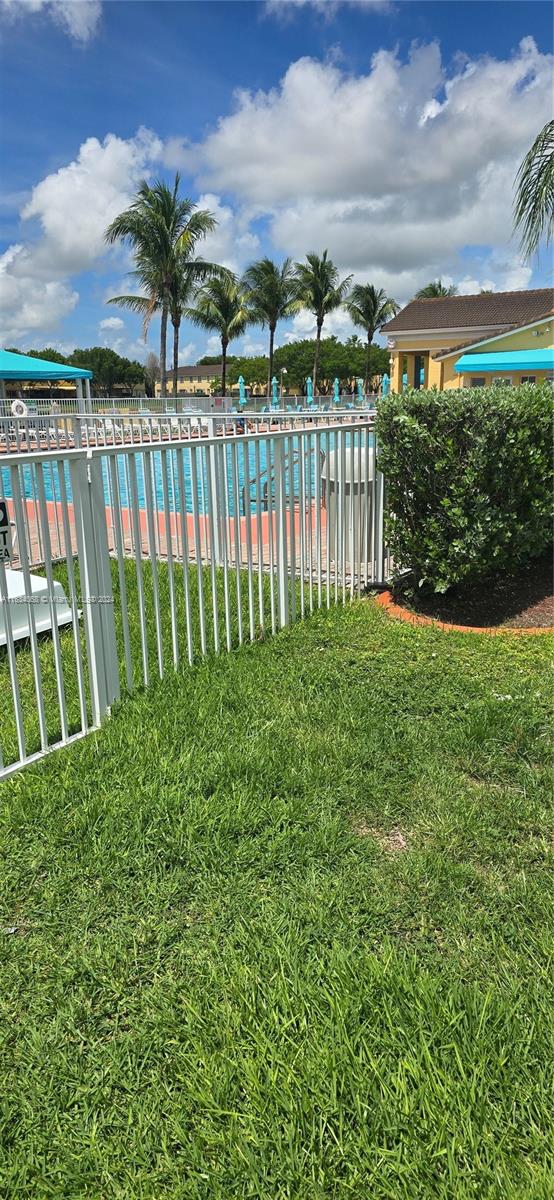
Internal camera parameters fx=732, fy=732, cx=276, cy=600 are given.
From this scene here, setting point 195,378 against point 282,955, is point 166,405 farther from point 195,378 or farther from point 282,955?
point 195,378

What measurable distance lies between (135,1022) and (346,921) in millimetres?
731

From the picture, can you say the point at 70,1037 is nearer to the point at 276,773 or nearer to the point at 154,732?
the point at 276,773

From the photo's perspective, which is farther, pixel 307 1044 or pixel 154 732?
pixel 154 732

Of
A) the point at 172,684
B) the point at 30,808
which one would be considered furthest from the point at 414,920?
the point at 172,684

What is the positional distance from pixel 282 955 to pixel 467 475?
12.6 feet

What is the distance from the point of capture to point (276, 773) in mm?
3283

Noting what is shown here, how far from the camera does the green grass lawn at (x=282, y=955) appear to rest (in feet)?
5.62

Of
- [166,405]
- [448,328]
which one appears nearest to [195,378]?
[448,328]

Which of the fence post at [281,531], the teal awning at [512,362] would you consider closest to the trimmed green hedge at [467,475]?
the fence post at [281,531]

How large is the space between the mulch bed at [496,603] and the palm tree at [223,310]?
45.9 m

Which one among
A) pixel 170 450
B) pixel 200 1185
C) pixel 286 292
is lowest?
pixel 200 1185

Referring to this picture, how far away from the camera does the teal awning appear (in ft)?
60.5

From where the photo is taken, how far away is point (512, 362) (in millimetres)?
19188

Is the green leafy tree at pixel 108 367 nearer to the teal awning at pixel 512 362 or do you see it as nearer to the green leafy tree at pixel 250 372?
the green leafy tree at pixel 250 372
